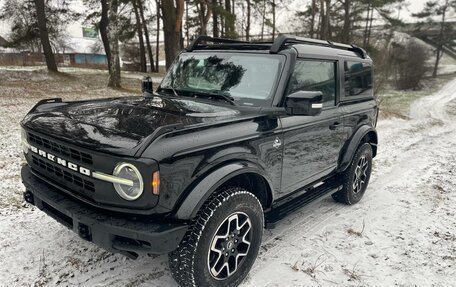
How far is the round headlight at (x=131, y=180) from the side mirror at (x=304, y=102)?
158cm

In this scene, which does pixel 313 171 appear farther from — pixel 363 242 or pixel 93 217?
pixel 93 217

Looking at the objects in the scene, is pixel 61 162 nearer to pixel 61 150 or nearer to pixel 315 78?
pixel 61 150

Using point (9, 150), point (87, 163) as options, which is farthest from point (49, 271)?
point (9, 150)

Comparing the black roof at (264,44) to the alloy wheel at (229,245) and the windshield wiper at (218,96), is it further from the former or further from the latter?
the alloy wheel at (229,245)

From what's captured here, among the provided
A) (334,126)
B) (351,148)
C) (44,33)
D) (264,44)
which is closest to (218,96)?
(264,44)

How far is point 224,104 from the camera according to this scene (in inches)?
138

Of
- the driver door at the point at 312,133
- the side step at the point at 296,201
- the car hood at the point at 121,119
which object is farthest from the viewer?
the driver door at the point at 312,133

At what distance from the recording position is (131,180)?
2.38 metres

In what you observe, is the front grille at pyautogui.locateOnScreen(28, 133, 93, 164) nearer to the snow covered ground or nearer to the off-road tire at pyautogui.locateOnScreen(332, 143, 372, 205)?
the snow covered ground

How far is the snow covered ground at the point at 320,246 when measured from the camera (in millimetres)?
3170

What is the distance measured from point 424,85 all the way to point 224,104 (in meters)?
36.2

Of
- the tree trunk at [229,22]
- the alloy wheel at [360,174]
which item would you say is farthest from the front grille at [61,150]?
the tree trunk at [229,22]

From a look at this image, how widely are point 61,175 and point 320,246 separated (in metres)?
2.63

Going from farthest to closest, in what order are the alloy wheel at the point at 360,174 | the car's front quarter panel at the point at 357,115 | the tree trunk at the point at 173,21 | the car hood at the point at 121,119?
the tree trunk at the point at 173,21 → the alloy wheel at the point at 360,174 → the car's front quarter panel at the point at 357,115 → the car hood at the point at 121,119
